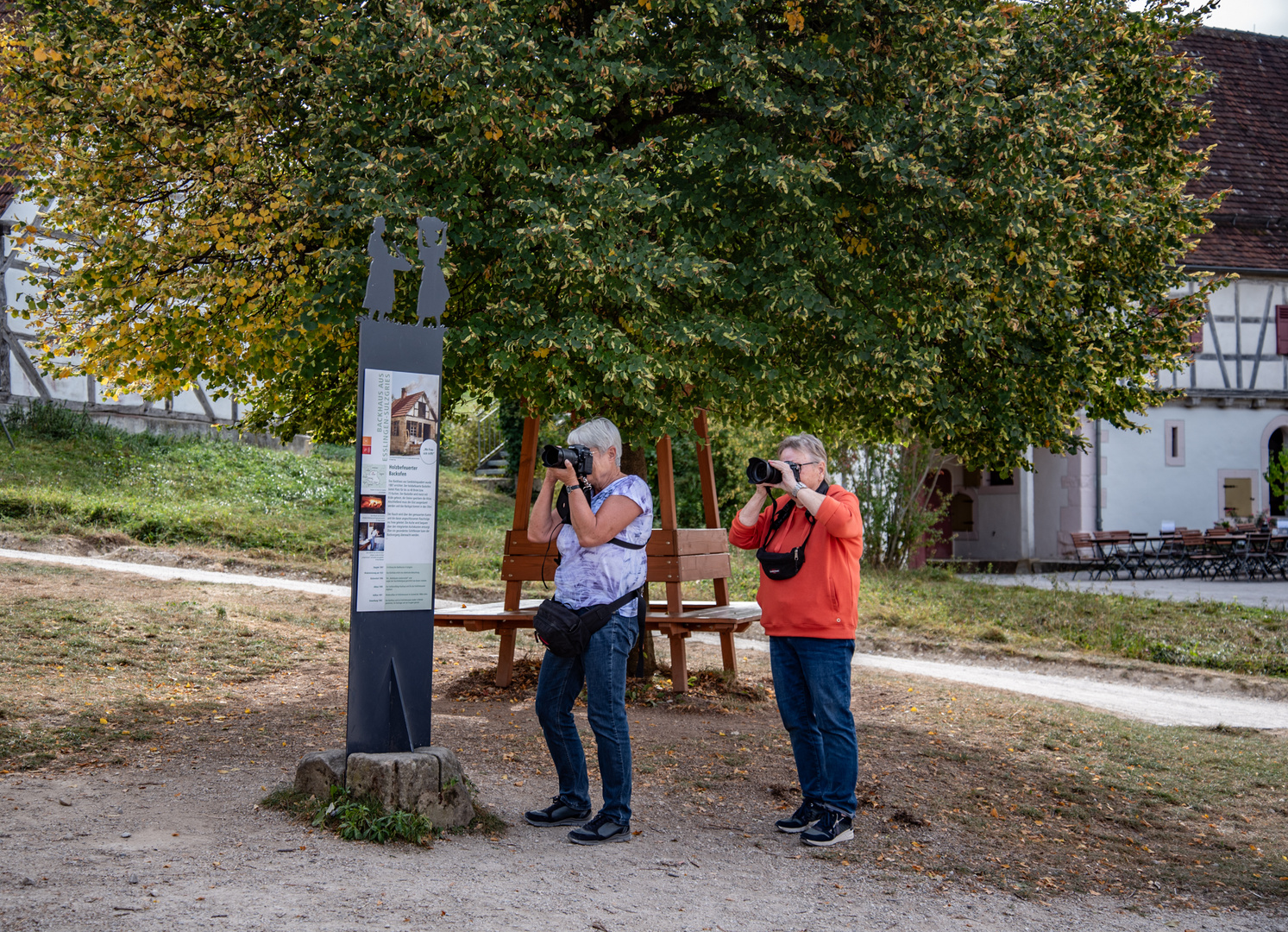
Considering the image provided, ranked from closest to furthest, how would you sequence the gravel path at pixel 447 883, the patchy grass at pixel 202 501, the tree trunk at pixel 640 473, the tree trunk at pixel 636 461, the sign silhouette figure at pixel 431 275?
the gravel path at pixel 447 883, the sign silhouette figure at pixel 431 275, the tree trunk at pixel 640 473, the tree trunk at pixel 636 461, the patchy grass at pixel 202 501

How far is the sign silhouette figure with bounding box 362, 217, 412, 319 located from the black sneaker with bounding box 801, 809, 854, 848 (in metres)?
2.95

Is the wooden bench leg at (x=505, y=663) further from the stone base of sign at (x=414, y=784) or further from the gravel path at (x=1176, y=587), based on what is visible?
the gravel path at (x=1176, y=587)

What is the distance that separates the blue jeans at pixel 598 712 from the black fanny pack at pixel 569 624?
1.6 inches

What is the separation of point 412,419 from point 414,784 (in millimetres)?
1523

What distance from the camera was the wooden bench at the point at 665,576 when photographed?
7.59 metres

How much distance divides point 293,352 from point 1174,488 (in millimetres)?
21662

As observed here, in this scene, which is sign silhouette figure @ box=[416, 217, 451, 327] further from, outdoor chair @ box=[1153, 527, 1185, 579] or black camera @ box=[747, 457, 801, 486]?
outdoor chair @ box=[1153, 527, 1185, 579]

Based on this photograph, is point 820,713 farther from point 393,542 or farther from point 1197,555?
point 1197,555

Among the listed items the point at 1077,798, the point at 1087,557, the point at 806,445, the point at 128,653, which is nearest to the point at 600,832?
the point at 806,445

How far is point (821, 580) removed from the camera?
4.88m

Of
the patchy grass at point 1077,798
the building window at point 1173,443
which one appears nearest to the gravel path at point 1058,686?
the patchy grass at point 1077,798

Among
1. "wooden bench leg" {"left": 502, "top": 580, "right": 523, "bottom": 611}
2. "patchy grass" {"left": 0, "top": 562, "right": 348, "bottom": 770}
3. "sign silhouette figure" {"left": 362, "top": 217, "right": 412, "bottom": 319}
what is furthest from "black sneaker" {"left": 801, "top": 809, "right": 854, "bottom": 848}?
"patchy grass" {"left": 0, "top": 562, "right": 348, "bottom": 770}

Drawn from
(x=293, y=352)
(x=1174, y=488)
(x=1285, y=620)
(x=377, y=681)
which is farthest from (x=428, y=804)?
(x=1174, y=488)

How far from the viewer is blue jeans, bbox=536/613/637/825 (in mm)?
4621
